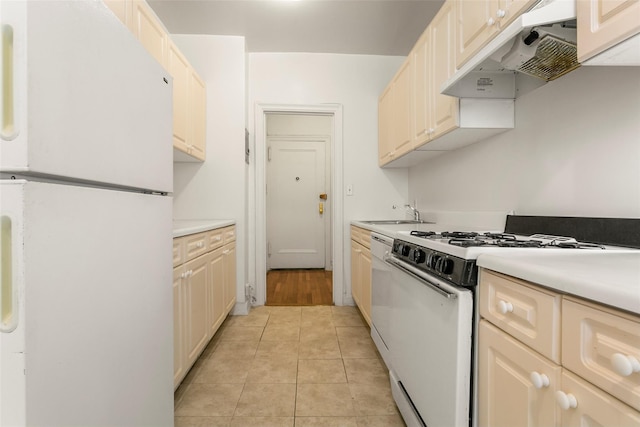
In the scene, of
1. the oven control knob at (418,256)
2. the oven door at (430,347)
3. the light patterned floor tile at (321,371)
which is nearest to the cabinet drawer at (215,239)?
the light patterned floor tile at (321,371)

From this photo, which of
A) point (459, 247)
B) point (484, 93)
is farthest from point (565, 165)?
Result: point (459, 247)

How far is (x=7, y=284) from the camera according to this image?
1.57 ft

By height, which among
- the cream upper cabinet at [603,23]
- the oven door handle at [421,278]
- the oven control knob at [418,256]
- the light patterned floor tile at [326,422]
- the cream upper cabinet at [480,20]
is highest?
the cream upper cabinet at [480,20]

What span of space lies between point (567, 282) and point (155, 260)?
106 centimetres

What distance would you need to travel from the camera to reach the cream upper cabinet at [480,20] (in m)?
1.02

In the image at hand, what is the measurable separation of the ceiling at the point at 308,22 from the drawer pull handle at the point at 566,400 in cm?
251

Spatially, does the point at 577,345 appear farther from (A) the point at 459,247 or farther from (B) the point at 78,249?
(B) the point at 78,249

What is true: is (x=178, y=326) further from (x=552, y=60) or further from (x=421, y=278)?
(x=552, y=60)

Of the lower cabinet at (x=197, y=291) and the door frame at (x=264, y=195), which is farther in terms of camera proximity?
the door frame at (x=264, y=195)

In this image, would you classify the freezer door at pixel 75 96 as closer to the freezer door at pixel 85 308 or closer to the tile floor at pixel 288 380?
the freezer door at pixel 85 308

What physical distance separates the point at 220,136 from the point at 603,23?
2540mm

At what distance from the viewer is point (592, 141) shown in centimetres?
108

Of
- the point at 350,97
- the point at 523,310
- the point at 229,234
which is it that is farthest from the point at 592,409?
the point at 350,97

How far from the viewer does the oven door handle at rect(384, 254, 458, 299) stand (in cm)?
87
